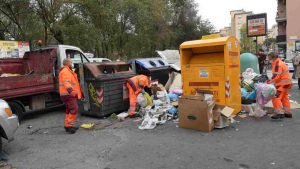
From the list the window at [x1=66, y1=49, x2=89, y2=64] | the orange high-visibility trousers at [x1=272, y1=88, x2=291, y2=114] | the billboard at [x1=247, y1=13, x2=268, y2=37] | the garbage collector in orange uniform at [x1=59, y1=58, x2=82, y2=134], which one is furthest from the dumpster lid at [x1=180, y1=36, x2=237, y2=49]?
the billboard at [x1=247, y1=13, x2=268, y2=37]

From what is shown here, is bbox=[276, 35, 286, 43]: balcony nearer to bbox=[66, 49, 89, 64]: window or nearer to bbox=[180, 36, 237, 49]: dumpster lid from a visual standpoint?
bbox=[66, 49, 89, 64]: window

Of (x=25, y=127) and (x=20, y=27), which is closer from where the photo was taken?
(x=25, y=127)

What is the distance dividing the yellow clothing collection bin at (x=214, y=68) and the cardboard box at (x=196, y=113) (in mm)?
868

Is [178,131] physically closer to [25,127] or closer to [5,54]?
[25,127]

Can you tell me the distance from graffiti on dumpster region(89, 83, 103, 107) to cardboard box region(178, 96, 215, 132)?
239 cm

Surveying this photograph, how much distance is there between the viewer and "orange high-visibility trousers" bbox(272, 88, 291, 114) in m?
7.34

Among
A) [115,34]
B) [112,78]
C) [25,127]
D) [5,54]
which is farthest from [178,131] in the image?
[115,34]

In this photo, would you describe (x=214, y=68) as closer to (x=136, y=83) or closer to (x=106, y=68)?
(x=136, y=83)

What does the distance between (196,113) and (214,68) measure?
1.36 meters

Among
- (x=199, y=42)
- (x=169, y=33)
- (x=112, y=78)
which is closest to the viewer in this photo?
(x=199, y=42)

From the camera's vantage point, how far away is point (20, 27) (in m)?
17.5

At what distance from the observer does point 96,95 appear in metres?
8.45

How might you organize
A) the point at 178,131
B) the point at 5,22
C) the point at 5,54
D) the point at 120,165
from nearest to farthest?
the point at 120,165
the point at 178,131
the point at 5,54
the point at 5,22

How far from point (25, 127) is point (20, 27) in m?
11.0
